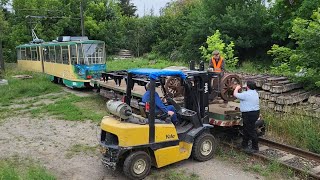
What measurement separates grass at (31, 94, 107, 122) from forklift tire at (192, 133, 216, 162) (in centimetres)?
474

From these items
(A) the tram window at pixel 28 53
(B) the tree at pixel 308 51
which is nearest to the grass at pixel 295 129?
(B) the tree at pixel 308 51

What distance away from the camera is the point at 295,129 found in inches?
345

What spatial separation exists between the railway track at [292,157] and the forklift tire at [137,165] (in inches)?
99.6

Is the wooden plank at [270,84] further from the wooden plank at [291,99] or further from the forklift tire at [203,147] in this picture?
the forklift tire at [203,147]

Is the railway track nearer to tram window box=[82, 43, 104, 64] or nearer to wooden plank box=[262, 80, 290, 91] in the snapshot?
wooden plank box=[262, 80, 290, 91]

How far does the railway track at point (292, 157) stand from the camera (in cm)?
684

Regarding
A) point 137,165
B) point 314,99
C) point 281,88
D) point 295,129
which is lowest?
point 137,165

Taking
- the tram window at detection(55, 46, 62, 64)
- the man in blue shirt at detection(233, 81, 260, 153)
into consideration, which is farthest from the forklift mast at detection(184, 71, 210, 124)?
the tram window at detection(55, 46, 62, 64)

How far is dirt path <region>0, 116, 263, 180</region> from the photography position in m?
6.94

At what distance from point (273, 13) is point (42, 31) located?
2257 centimetres

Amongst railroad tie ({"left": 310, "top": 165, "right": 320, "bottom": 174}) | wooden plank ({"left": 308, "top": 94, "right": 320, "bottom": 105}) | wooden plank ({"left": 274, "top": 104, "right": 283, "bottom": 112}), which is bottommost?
railroad tie ({"left": 310, "top": 165, "right": 320, "bottom": 174})

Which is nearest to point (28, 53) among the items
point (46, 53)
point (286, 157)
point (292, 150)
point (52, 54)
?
point (46, 53)

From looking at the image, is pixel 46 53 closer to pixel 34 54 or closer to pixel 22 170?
pixel 34 54

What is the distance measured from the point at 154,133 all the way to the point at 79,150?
2650 millimetres
